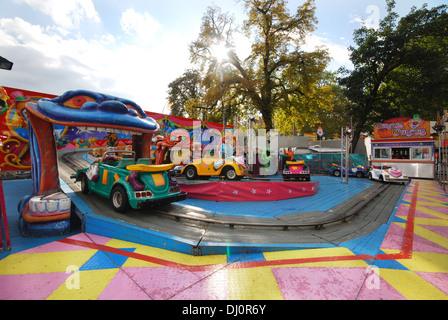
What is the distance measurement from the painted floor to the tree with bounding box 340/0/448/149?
1964 centimetres

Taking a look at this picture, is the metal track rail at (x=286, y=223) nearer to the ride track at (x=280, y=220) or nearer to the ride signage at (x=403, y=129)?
the ride track at (x=280, y=220)

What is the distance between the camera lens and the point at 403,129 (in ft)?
53.9

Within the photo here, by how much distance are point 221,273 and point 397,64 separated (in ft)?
79.2

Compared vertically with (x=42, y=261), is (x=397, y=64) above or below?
above

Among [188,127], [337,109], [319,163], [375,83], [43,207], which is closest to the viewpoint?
[43,207]

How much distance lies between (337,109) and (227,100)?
76.3ft

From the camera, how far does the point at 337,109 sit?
1254 inches

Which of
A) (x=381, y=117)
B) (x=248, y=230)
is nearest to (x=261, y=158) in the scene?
(x=248, y=230)

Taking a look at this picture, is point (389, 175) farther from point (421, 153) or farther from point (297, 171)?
point (297, 171)

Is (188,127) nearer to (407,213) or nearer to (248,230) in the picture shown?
(248,230)

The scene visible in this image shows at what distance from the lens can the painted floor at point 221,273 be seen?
2412mm

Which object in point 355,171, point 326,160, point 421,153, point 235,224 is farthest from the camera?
point 326,160

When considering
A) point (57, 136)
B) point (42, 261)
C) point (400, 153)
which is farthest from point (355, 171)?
point (57, 136)

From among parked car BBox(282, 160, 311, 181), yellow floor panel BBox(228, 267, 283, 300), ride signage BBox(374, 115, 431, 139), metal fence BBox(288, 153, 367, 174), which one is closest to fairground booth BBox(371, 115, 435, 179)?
ride signage BBox(374, 115, 431, 139)
